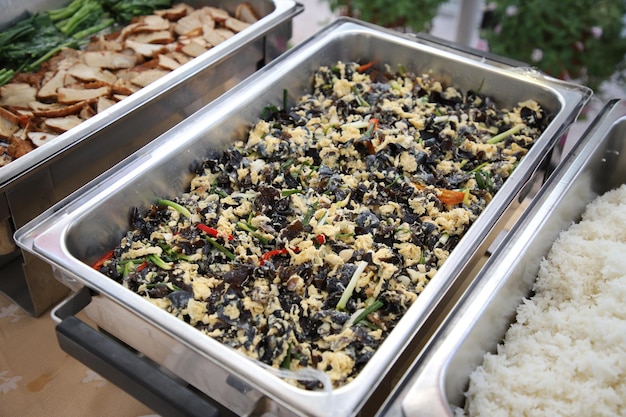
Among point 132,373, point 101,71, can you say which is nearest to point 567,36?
point 101,71

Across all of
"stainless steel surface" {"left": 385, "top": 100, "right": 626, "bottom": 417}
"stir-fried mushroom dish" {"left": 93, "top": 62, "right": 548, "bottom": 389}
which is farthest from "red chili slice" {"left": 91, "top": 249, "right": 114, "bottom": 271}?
"stainless steel surface" {"left": 385, "top": 100, "right": 626, "bottom": 417}

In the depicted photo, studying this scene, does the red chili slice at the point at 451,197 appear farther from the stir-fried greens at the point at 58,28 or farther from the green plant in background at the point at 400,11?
the green plant in background at the point at 400,11

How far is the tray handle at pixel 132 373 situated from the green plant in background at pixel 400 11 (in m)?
2.47

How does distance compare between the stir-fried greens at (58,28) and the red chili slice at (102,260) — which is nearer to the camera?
the red chili slice at (102,260)

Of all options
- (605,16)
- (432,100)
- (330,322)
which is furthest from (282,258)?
(605,16)

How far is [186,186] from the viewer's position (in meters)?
1.77

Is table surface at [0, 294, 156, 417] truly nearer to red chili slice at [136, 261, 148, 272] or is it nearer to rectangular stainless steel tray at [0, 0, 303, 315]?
rectangular stainless steel tray at [0, 0, 303, 315]

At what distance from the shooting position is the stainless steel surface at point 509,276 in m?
1.17

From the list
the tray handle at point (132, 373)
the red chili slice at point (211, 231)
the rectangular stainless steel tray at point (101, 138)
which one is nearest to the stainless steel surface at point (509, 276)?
the tray handle at point (132, 373)

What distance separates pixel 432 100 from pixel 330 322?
3.39 ft

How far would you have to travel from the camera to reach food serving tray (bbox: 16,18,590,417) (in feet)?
3.88

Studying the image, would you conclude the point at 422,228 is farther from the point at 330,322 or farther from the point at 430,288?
the point at 330,322

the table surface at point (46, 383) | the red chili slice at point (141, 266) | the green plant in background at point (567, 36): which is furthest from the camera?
the green plant in background at point (567, 36)

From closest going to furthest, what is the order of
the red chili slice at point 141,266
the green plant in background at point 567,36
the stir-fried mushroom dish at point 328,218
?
1. the stir-fried mushroom dish at point 328,218
2. the red chili slice at point 141,266
3. the green plant in background at point 567,36
